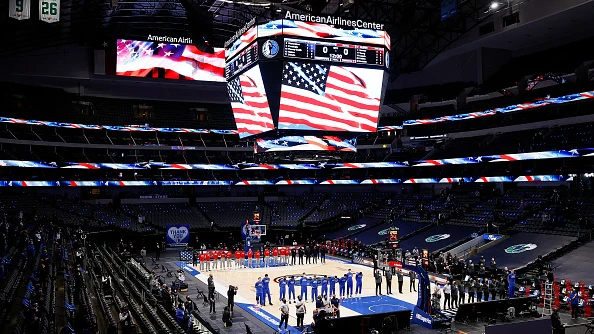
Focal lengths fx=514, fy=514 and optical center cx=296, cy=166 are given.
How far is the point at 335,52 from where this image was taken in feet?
89.0

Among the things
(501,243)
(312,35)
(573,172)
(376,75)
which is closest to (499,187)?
(573,172)

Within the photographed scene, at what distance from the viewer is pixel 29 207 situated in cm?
4359

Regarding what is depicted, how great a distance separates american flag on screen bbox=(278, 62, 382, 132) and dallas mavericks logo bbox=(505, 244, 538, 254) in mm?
13032

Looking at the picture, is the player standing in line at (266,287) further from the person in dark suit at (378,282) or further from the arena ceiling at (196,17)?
the arena ceiling at (196,17)

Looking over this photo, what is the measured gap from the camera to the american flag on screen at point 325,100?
87.2 feet

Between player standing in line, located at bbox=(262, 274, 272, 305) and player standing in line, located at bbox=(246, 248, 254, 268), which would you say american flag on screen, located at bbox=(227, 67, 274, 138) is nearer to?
player standing in line, located at bbox=(262, 274, 272, 305)

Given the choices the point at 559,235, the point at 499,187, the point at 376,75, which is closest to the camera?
the point at 376,75

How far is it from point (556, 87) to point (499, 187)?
10.7 metres

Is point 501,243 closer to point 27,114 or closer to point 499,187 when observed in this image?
point 499,187

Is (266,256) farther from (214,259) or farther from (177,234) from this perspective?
(177,234)

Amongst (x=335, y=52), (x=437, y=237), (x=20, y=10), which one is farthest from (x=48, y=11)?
(x=437, y=237)

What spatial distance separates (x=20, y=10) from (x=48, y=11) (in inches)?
43.9

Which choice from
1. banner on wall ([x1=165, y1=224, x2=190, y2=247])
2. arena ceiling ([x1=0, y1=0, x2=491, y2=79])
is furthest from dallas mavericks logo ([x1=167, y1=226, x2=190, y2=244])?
arena ceiling ([x1=0, y1=0, x2=491, y2=79])

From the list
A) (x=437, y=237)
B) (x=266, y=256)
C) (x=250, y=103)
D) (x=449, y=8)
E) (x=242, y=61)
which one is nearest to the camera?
(x=242, y=61)
